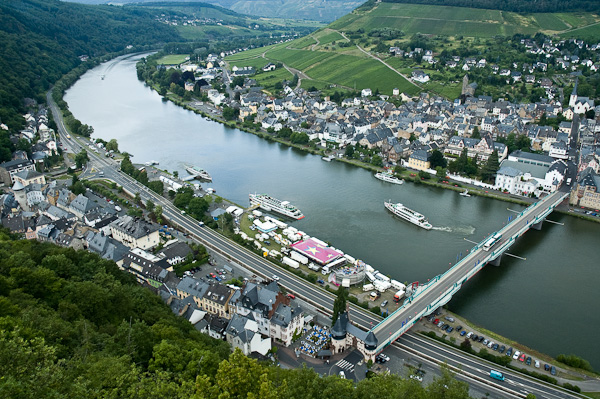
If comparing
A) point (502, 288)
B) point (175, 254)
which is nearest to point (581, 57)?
point (502, 288)

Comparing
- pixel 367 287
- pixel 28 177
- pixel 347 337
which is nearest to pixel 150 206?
pixel 28 177

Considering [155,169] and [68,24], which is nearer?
[155,169]

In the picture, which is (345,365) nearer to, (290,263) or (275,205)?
(290,263)

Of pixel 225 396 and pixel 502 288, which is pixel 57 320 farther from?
pixel 502 288

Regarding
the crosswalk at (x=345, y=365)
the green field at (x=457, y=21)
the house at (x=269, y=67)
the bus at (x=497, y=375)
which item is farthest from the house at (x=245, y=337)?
the green field at (x=457, y=21)

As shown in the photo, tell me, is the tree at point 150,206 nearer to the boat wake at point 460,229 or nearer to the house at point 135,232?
the house at point 135,232

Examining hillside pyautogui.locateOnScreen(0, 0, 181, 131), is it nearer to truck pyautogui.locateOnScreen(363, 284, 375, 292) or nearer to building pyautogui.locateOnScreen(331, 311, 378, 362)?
truck pyautogui.locateOnScreen(363, 284, 375, 292)

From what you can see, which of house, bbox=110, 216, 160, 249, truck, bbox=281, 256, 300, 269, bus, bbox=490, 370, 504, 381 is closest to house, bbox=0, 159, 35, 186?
house, bbox=110, 216, 160, 249
